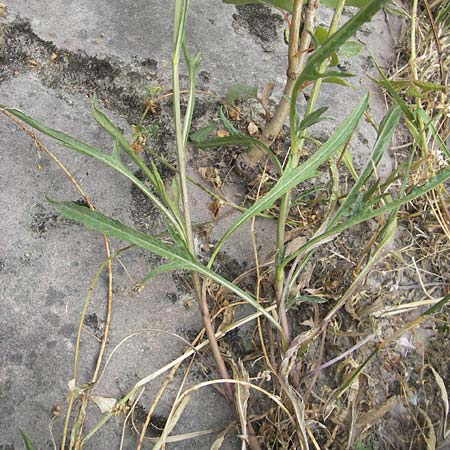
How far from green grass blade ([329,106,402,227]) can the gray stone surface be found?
20 cm

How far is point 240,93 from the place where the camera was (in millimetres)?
1076

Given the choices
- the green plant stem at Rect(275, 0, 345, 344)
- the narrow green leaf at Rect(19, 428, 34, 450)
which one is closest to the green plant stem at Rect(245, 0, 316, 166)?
the green plant stem at Rect(275, 0, 345, 344)

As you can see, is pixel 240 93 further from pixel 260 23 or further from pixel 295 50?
pixel 260 23

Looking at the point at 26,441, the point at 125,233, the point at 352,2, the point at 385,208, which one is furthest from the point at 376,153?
the point at 26,441

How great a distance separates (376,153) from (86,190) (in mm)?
505

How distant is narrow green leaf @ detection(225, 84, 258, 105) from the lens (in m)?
1.07

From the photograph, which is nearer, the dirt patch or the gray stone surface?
the gray stone surface

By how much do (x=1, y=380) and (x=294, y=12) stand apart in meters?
0.71

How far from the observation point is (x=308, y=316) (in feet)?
3.34

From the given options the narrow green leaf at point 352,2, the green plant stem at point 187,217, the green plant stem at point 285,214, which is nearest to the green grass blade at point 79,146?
the green plant stem at point 187,217

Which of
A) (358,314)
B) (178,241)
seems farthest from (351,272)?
(178,241)

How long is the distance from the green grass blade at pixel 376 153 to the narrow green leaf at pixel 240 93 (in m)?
0.25

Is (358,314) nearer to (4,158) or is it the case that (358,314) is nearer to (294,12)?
(294,12)

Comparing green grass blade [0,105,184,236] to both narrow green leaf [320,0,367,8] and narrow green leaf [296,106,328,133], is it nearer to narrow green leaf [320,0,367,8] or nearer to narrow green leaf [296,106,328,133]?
narrow green leaf [296,106,328,133]
